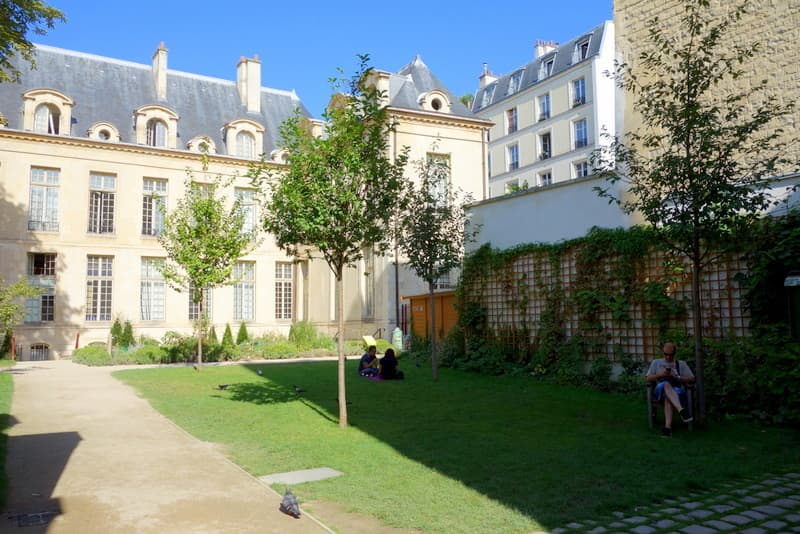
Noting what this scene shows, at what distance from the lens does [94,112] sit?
2722 centimetres

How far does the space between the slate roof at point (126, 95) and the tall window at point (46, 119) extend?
0.61m

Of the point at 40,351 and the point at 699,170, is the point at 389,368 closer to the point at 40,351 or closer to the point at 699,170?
the point at 699,170

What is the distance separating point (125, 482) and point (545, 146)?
34.9 m

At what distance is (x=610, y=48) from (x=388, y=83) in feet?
50.1

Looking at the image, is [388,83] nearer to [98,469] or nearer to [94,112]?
[94,112]

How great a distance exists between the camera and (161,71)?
29.9m

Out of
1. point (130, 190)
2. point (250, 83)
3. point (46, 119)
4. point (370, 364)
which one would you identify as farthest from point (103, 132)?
point (370, 364)

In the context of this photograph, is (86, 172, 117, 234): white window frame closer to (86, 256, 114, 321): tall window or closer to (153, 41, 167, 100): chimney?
(86, 256, 114, 321): tall window

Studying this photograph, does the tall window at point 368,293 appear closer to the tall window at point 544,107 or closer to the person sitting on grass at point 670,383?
the person sitting on grass at point 670,383

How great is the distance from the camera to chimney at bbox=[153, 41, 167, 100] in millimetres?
29791

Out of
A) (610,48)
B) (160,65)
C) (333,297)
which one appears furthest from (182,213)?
(610,48)

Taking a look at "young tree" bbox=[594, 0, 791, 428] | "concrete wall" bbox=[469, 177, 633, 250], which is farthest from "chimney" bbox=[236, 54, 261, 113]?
"young tree" bbox=[594, 0, 791, 428]

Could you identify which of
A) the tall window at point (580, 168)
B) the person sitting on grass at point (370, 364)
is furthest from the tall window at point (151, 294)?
the tall window at point (580, 168)

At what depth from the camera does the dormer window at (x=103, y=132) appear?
85.3 ft
